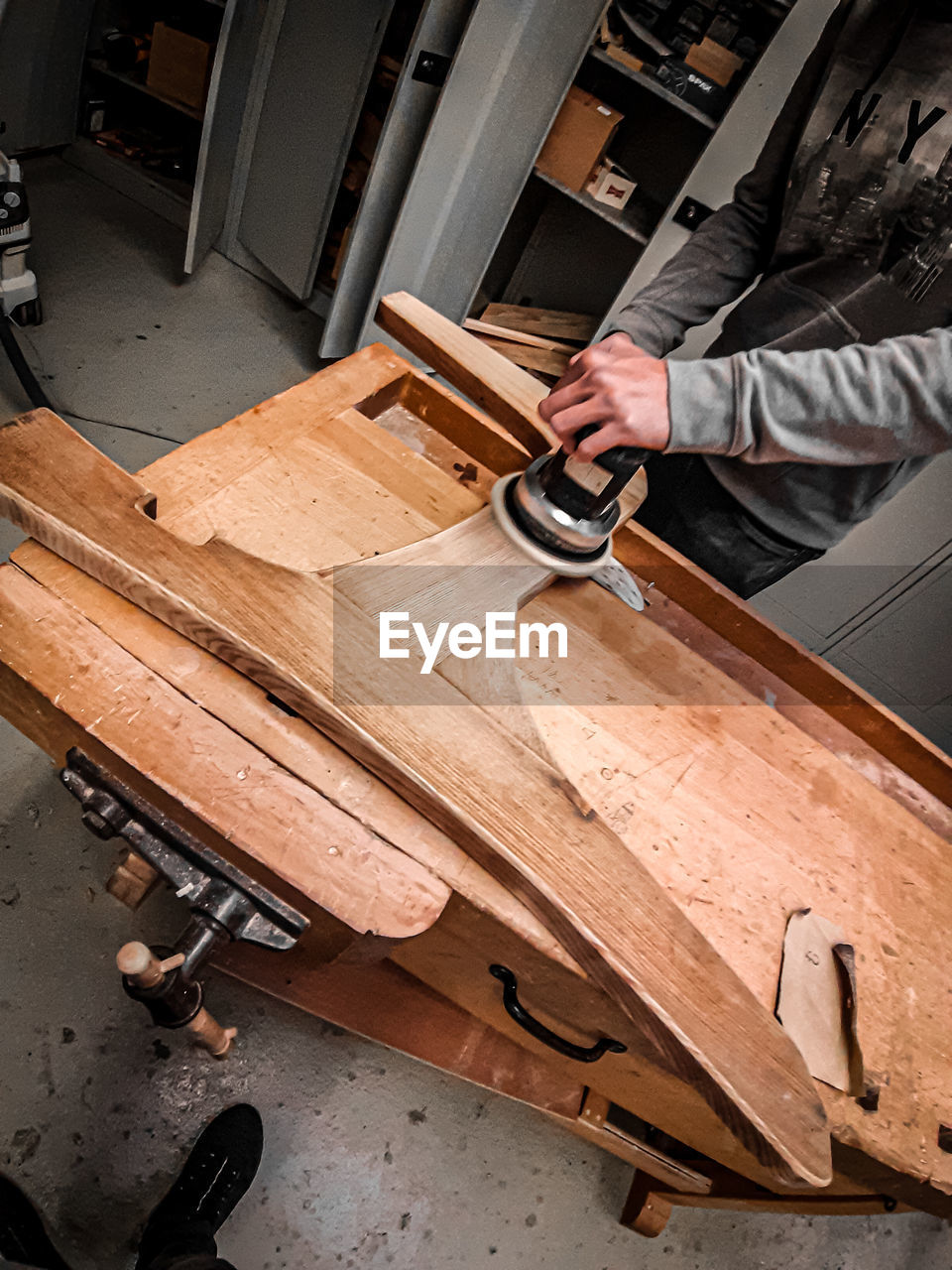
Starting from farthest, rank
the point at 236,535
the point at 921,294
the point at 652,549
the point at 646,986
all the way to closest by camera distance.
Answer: the point at 652,549 → the point at 921,294 → the point at 236,535 → the point at 646,986

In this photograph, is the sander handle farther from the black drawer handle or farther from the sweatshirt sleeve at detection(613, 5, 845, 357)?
the black drawer handle

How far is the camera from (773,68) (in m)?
2.14

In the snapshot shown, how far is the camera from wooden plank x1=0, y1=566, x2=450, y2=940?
0.63m

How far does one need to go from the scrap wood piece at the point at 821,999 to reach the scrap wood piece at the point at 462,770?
62 millimetres

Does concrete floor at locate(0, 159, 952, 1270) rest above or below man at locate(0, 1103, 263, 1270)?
below

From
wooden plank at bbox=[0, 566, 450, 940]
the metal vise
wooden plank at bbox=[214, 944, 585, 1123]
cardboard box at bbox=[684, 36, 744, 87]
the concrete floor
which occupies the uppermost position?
cardboard box at bbox=[684, 36, 744, 87]

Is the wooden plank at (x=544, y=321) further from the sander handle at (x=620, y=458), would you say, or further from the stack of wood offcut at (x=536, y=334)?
the sander handle at (x=620, y=458)

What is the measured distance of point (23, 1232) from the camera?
985mm

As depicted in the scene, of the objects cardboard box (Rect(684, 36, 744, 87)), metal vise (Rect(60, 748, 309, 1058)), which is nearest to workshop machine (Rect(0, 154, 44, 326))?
metal vise (Rect(60, 748, 309, 1058))

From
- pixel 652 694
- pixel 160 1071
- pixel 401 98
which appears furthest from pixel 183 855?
pixel 401 98

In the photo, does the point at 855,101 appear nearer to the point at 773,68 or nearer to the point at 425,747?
the point at 425,747

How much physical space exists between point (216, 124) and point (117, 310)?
74 centimetres

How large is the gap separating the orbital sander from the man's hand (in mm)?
18

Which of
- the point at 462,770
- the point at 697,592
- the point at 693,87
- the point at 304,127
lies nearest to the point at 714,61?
the point at 693,87
